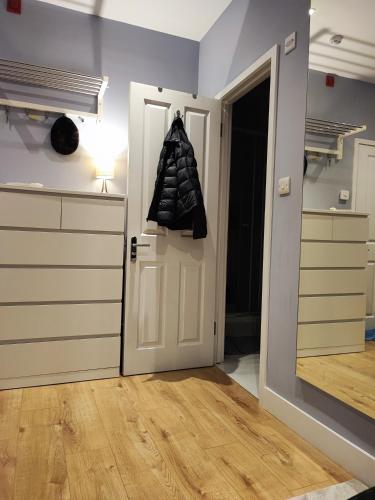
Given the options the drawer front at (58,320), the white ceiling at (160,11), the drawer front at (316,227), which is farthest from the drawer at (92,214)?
the white ceiling at (160,11)

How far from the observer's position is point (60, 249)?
7.37ft

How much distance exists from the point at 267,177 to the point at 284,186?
20 centimetres

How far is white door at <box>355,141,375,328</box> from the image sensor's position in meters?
1.49

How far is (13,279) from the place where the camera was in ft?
7.04

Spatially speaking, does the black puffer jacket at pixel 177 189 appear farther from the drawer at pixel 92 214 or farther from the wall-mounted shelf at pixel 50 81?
the wall-mounted shelf at pixel 50 81

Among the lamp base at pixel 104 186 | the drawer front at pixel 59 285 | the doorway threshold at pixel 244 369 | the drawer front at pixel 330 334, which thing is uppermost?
the lamp base at pixel 104 186

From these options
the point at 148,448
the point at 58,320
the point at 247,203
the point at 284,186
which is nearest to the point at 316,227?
the point at 284,186

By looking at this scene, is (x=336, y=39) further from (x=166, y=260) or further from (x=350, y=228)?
(x=166, y=260)

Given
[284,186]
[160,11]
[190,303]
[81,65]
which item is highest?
[160,11]

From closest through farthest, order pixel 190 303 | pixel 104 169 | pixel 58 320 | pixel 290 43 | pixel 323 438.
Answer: pixel 323 438 → pixel 290 43 → pixel 58 320 → pixel 190 303 → pixel 104 169

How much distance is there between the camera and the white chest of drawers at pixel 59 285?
7.04 feet

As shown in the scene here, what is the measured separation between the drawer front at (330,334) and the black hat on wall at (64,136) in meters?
2.11

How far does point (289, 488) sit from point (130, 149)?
2054 mm

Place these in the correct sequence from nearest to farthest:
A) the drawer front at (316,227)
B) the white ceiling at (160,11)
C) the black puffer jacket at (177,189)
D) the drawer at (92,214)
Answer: the drawer front at (316,227) < the drawer at (92,214) < the black puffer jacket at (177,189) < the white ceiling at (160,11)
